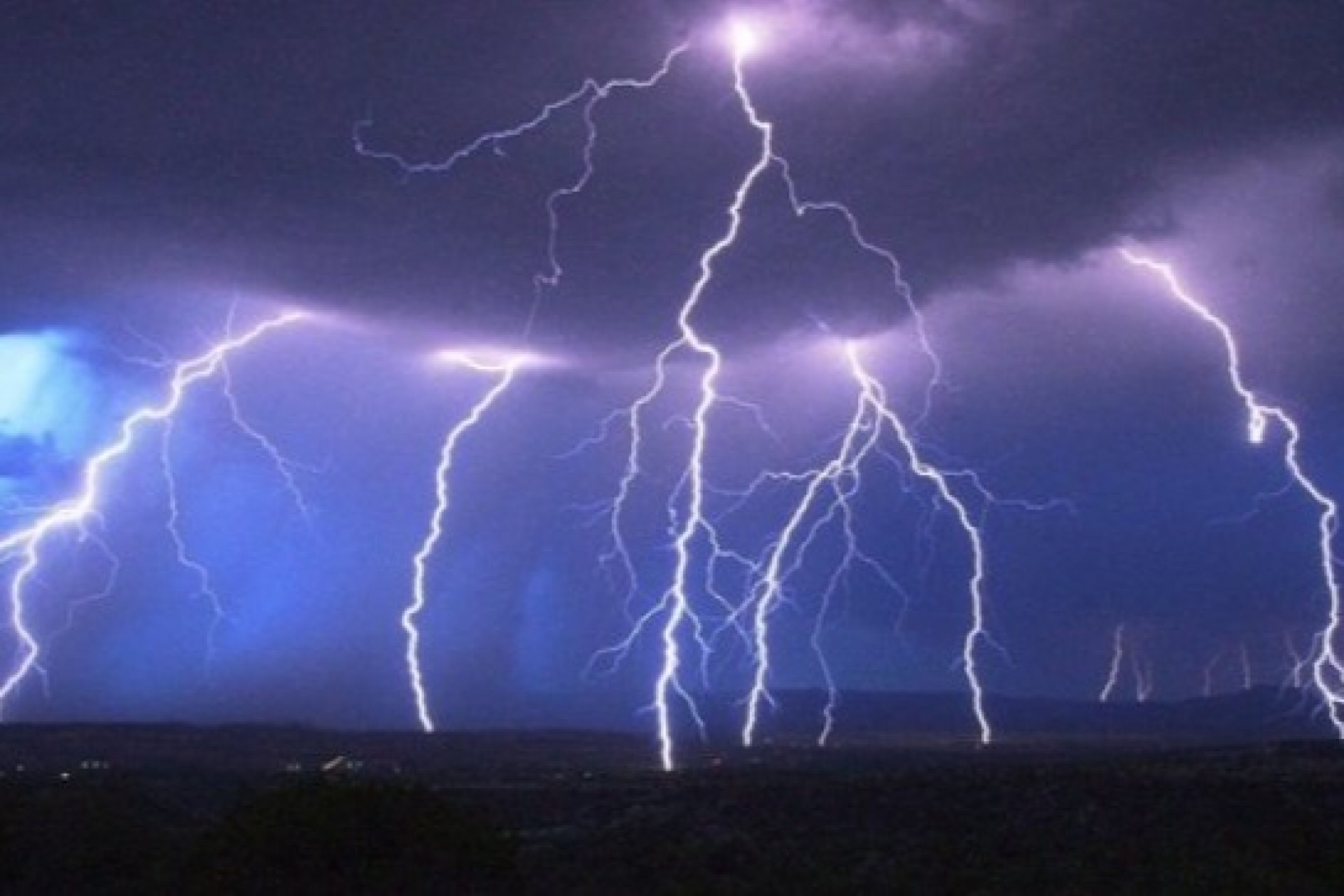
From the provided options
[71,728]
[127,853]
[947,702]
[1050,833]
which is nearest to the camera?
[127,853]

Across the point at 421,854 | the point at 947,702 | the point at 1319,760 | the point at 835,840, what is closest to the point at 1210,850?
the point at 835,840

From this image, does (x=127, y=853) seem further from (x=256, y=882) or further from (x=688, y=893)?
(x=688, y=893)

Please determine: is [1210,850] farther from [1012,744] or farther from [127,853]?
[1012,744]

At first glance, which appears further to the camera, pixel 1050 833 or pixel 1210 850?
pixel 1050 833

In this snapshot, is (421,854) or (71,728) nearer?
(421,854)

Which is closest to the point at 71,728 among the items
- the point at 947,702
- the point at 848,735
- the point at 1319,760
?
the point at 848,735

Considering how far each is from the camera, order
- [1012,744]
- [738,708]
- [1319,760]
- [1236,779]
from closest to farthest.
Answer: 1. [1236,779]
2. [1319,760]
3. [1012,744]
4. [738,708]
